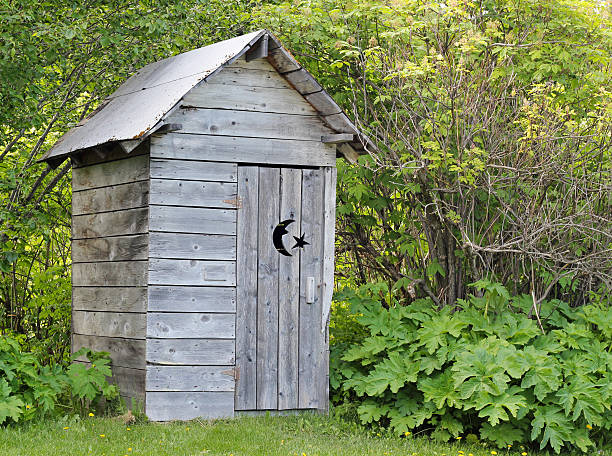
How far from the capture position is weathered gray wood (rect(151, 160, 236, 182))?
795cm

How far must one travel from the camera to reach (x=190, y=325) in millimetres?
7988

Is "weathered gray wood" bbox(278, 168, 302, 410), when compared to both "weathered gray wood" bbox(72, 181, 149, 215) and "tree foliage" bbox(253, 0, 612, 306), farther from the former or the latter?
"weathered gray wood" bbox(72, 181, 149, 215)

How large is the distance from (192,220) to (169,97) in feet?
3.86

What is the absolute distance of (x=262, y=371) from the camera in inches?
327

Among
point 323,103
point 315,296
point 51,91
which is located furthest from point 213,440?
point 51,91

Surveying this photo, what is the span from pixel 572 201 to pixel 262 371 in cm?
367

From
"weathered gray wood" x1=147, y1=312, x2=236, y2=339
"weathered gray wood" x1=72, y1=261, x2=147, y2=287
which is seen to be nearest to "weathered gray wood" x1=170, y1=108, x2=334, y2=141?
"weathered gray wood" x1=72, y1=261, x2=147, y2=287

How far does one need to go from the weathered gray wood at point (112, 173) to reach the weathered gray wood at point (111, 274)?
82 centimetres

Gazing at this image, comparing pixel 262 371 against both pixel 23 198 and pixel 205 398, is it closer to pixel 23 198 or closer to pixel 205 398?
pixel 205 398

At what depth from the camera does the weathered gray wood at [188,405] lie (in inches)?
308

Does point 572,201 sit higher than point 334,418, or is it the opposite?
point 572,201

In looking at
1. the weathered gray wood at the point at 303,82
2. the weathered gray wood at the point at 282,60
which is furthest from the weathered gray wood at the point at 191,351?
the weathered gray wood at the point at 282,60

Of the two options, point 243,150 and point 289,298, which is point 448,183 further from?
point 243,150

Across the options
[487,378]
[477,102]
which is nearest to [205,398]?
[487,378]
